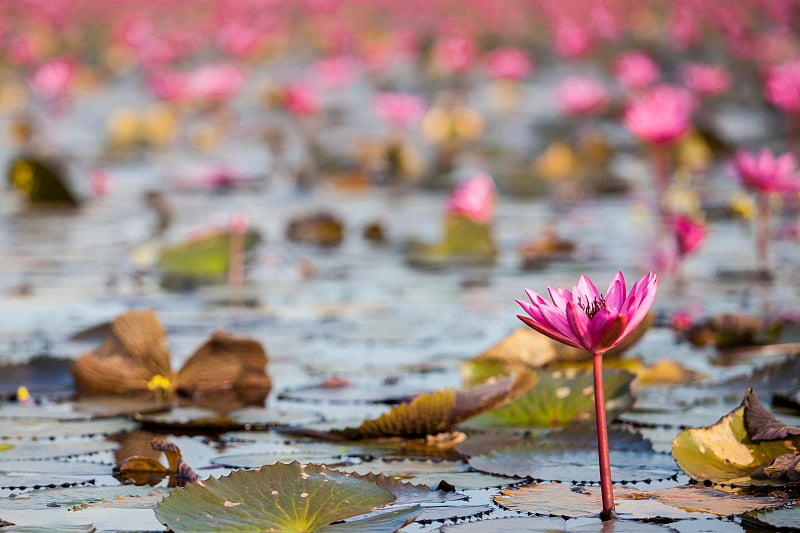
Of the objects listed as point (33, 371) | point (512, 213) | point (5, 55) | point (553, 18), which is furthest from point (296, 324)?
point (553, 18)

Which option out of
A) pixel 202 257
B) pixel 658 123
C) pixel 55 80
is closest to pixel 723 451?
pixel 202 257

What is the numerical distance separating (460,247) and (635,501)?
115 inches

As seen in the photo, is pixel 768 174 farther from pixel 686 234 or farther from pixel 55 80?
pixel 55 80

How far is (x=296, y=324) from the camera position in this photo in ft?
12.9

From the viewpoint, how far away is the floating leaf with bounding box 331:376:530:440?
2527 millimetres

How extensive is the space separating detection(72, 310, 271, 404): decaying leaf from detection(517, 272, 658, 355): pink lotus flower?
3.90 feet

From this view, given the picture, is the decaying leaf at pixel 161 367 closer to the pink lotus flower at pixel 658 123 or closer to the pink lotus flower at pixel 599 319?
the pink lotus flower at pixel 599 319

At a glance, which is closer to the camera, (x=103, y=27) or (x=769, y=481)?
(x=769, y=481)

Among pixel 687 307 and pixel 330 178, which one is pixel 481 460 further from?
pixel 330 178

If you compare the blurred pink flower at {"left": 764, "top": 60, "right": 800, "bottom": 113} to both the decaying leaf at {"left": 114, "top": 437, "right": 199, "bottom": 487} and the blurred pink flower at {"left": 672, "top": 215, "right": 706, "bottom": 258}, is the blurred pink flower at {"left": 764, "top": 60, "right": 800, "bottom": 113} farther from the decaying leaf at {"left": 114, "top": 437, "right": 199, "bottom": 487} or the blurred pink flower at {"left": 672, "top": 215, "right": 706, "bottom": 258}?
the decaying leaf at {"left": 114, "top": 437, "right": 199, "bottom": 487}

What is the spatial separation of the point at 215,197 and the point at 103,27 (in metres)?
11.9

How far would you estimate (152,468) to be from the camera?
2.39m

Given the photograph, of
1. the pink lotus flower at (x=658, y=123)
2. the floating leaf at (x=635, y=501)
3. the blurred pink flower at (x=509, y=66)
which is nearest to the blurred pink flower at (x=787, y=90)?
the pink lotus flower at (x=658, y=123)

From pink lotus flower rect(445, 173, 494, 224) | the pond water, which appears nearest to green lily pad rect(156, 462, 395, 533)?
the pond water
